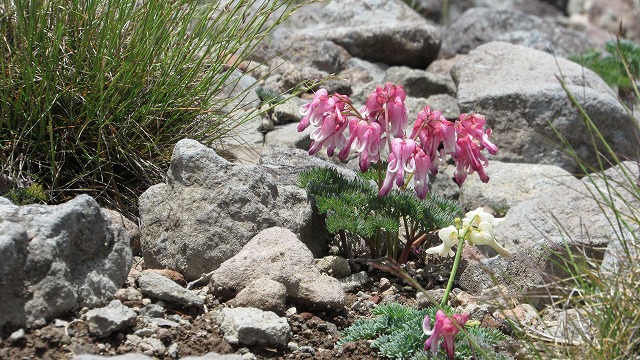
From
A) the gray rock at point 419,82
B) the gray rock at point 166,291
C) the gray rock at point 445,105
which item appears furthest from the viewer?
the gray rock at point 419,82

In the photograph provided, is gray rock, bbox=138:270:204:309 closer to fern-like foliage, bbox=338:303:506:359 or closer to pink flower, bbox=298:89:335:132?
fern-like foliage, bbox=338:303:506:359

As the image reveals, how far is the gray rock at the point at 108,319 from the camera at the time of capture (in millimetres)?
3496

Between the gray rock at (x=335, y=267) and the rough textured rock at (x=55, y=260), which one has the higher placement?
the rough textured rock at (x=55, y=260)

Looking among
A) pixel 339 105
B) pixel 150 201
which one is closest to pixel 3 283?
pixel 150 201

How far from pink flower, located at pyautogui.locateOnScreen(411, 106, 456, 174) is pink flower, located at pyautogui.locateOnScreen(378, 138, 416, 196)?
139 millimetres

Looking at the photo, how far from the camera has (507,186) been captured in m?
6.00

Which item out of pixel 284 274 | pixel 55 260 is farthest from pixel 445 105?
pixel 55 260

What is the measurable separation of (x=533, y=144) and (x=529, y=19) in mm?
4220

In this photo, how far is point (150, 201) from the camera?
446cm

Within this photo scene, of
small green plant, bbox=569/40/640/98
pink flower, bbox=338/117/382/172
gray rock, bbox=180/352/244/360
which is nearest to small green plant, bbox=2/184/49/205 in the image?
gray rock, bbox=180/352/244/360

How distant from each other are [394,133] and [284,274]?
3.07 feet

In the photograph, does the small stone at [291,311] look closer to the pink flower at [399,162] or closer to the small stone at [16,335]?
the pink flower at [399,162]

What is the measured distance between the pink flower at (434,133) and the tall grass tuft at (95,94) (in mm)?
1240

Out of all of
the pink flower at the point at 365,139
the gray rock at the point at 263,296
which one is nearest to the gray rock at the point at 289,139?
the pink flower at the point at 365,139
